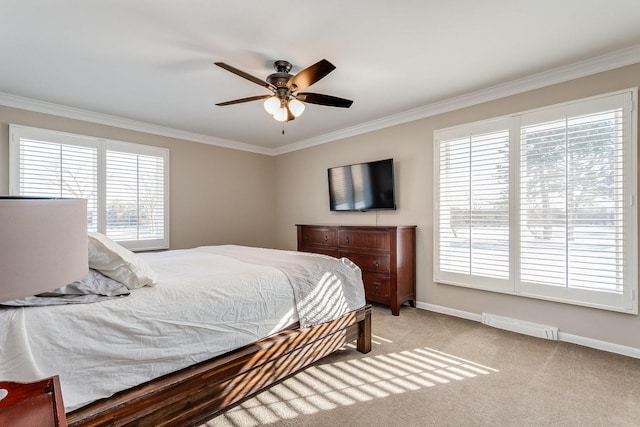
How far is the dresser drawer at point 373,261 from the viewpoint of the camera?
3656mm

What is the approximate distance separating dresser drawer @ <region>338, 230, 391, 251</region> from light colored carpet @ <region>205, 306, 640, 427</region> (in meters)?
1.18

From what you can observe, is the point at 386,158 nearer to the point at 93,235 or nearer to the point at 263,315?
the point at 263,315

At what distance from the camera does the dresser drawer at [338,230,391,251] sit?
145 inches

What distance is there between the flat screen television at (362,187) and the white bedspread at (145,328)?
2331mm

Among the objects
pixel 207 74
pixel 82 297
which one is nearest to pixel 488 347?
pixel 82 297

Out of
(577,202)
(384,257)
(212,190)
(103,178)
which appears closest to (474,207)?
(577,202)

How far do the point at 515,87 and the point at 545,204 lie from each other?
49.0 inches

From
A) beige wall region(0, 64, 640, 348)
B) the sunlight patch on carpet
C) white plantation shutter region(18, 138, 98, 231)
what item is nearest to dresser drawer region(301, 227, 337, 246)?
beige wall region(0, 64, 640, 348)

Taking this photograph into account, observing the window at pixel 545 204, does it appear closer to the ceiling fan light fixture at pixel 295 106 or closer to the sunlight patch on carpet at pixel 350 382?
the sunlight patch on carpet at pixel 350 382

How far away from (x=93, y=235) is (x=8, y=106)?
2.97 meters

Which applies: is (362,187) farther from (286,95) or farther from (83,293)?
(83,293)

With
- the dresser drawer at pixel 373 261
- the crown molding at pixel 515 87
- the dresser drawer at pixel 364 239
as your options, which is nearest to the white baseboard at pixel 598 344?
the dresser drawer at pixel 373 261

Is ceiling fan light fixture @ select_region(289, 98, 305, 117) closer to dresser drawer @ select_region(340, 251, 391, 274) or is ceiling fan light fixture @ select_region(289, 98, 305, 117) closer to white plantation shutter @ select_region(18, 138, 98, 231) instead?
dresser drawer @ select_region(340, 251, 391, 274)

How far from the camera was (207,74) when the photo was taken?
111 inches
